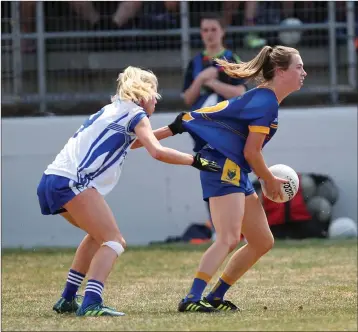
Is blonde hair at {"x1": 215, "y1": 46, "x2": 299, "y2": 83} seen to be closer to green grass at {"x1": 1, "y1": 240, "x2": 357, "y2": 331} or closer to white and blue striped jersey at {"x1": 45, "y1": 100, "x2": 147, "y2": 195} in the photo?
white and blue striped jersey at {"x1": 45, "y1": 100, "x2": 147, "y2": 195}

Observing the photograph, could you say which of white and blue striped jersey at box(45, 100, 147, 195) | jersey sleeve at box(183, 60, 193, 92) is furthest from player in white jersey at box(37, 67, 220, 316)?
jersey sleeve at box(183, 60, 193, 92)

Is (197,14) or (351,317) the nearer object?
(351,317)

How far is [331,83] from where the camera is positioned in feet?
41.7

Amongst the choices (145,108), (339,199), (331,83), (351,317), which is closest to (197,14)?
(331,83)

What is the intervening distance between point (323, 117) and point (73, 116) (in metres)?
2.90

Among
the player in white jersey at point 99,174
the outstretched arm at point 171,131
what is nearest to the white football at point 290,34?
the outstretched arm at point 171,131

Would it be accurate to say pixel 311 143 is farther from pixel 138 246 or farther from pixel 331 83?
pixel 138 246

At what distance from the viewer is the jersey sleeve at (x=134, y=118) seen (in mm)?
6504

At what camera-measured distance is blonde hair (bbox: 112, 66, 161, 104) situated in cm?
664

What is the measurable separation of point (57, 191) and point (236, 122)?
1213 mm

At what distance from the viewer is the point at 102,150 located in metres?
6.52

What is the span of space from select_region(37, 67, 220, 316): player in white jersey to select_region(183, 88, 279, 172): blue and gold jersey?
303 millimetres

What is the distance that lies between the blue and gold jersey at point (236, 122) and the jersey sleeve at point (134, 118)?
0.43 meters

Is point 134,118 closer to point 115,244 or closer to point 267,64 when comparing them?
point 115,244
